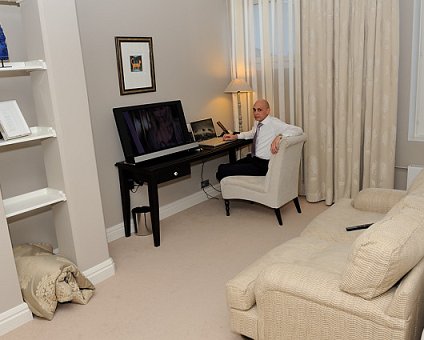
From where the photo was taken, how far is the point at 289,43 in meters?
4.41

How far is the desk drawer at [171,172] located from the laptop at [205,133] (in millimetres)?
550

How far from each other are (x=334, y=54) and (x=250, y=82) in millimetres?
1001

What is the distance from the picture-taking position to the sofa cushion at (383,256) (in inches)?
66.2

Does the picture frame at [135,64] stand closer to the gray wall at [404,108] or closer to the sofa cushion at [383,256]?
the gray wall at [404,108]

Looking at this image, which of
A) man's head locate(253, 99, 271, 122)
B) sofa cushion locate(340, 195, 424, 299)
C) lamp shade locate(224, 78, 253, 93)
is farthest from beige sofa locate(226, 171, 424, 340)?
lamp shade locate(224, 78, 253, 93)

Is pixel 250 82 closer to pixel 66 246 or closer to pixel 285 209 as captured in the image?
pixel 285 209

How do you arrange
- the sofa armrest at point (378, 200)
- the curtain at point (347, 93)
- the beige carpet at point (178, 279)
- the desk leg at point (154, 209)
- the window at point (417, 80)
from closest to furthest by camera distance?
the beige carpet at point (178, 279) < the sofa armrest at point (378, 200) < the desk leg at point (154, 209) < the window at point (417, 80) < the curtain at point (347, 93)

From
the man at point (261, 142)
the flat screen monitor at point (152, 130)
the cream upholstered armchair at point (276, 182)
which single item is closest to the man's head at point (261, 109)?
the man at point (261, 142)

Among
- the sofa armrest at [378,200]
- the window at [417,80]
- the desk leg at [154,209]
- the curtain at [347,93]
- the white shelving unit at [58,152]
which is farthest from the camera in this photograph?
the curtain at [347,93]

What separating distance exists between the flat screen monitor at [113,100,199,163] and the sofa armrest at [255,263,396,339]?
2047 mm

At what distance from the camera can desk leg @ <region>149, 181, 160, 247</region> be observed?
143 inches

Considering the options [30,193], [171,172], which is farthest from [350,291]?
[30,193]

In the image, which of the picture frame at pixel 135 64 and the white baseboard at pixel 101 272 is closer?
the white baseboard at pixel 101 272

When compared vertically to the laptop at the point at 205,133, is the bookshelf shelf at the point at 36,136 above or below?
above
